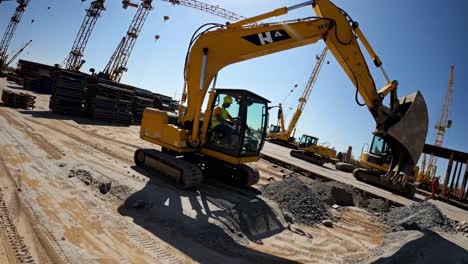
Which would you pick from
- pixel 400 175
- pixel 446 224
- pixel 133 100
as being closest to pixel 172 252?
pixel 400 175

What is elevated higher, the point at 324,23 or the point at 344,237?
the point at 324,23

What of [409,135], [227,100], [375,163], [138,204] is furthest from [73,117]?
[375,163]

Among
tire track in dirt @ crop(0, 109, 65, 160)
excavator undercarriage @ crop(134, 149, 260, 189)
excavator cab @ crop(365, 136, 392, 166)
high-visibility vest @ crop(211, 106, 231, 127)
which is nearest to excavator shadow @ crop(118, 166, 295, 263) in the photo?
excavator undercarriage @ crop(134, 149, 260, 189)

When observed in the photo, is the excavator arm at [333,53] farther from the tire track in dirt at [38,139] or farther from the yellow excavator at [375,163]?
the yellow excavator at [375,163]

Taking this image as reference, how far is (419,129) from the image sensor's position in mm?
6320

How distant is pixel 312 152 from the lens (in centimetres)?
2406

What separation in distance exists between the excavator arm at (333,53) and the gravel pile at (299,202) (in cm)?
203

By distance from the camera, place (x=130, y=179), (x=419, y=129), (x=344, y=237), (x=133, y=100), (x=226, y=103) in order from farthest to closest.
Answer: (x=133, y=100) → (x=226, y=103) → (x=130, y=179) → (x=344, y=237) → (x=419, y=129)

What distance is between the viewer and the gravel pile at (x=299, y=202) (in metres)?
7.34

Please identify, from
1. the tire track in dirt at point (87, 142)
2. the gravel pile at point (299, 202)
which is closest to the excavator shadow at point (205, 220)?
the gravel pile at point (299, 202)

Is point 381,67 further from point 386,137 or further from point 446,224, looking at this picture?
point 446,224

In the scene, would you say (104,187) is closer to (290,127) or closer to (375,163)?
(375,163)

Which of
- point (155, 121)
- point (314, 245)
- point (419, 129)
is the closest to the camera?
point (314, 245)

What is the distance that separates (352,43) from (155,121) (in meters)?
5.77
